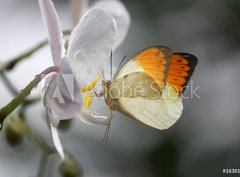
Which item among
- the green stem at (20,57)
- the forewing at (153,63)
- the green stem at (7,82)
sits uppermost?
the forewing at (153,63)

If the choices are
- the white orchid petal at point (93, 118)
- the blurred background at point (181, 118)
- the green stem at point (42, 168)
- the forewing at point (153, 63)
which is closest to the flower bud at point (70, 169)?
the green stem at point (42, 168)

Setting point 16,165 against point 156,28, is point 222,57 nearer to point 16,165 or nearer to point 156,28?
point 156,28

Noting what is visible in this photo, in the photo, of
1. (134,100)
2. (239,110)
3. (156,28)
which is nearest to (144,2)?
(156,28)

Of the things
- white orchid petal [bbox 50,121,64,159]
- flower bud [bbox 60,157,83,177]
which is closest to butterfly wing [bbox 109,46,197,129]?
white orchid petal [bbox 50,121,64,159]

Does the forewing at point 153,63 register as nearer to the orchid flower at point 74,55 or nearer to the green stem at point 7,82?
the orchid flower at point 74,55

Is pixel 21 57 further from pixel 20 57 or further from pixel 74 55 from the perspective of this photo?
pixel 74 55

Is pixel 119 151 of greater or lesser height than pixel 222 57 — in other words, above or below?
below
